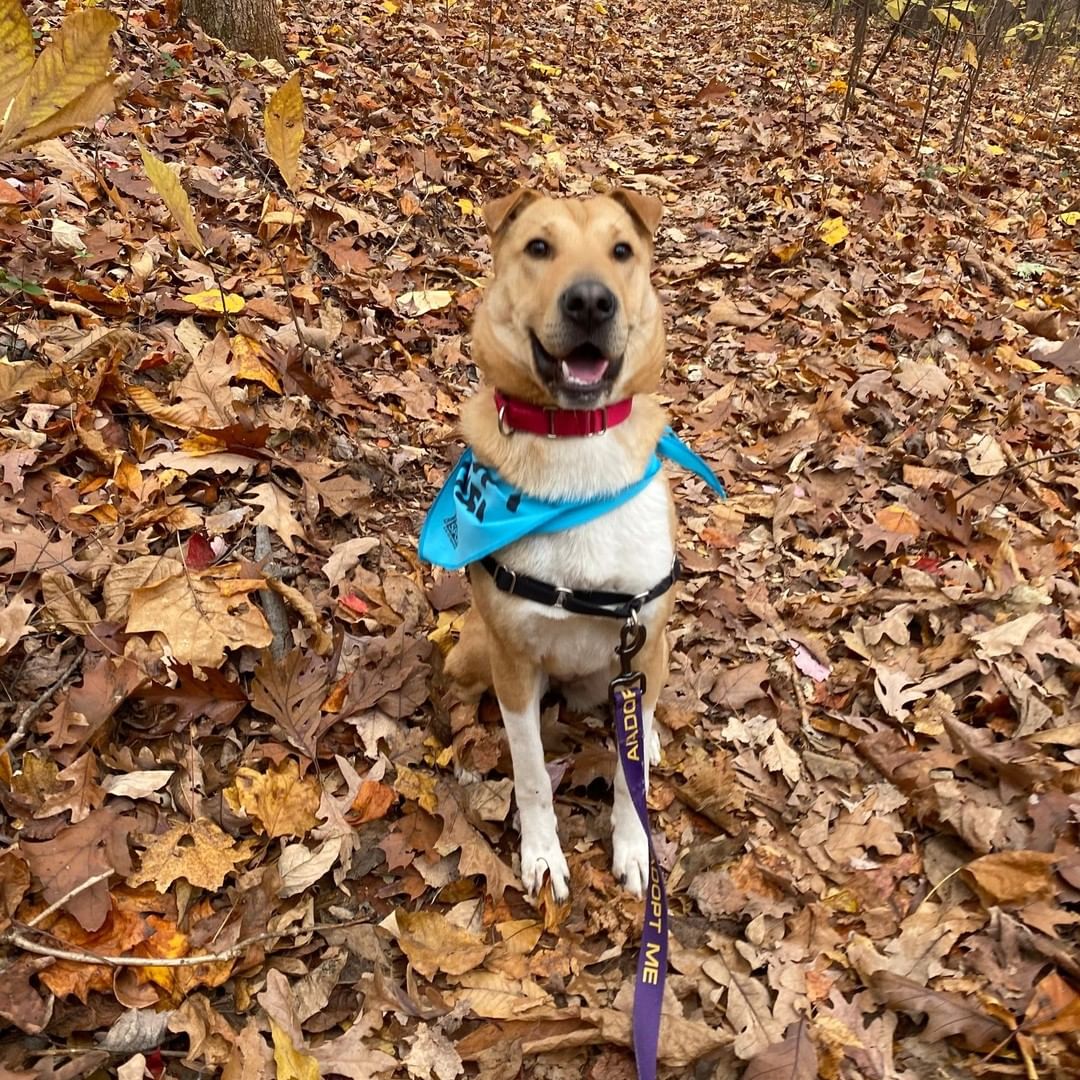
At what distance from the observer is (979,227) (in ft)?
26.0

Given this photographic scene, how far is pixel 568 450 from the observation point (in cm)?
275

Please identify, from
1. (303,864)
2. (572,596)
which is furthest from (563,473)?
(303,864)

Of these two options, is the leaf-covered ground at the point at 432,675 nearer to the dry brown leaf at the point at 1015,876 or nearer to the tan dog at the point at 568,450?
the dry brown leaf at the point at 1015,876

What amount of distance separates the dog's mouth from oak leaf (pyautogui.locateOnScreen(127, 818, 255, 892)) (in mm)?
1981

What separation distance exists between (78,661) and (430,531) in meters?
1.46

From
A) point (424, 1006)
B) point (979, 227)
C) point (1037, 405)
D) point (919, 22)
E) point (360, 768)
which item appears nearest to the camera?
point (424, 1006)

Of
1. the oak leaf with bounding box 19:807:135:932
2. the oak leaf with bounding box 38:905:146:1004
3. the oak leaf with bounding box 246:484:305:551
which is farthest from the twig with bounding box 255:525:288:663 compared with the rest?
the oak leaf with bounding box 38:905:146:1004

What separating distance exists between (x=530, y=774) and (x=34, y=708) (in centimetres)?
182

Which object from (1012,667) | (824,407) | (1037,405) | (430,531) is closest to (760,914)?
(1012,667)

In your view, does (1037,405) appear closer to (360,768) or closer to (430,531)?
(430,531)

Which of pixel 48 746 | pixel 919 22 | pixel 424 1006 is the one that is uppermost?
pixel 919 22

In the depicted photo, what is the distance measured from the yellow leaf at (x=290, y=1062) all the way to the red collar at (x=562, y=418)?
2076 mm

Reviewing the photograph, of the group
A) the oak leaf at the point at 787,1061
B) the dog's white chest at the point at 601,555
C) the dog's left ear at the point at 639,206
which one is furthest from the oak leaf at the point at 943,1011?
the dog's left ear at the point at 639,206

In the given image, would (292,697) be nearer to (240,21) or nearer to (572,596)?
(572,596)
